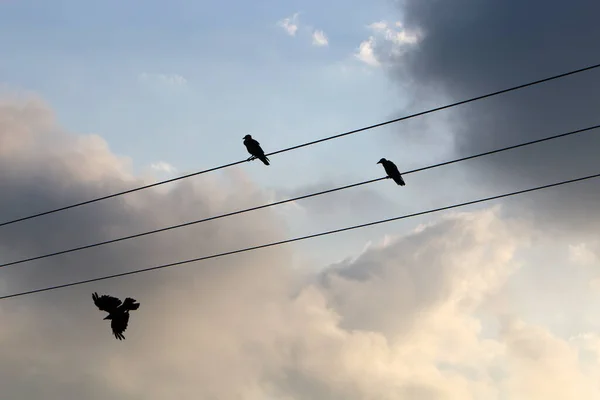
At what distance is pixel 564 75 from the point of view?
13031 mm

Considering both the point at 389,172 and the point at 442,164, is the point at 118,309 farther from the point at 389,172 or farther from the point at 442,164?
the point at 389,172

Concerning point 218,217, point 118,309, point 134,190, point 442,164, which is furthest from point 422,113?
point 118,309

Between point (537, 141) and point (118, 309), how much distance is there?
1022 centimetres

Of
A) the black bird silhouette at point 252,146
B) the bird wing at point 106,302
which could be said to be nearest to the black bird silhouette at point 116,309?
the bird wing at point 106,302

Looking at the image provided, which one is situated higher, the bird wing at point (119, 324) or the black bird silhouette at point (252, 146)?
the black bird silhouette at point (252, 146)

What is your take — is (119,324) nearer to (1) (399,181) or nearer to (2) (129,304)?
(2) (129,304)

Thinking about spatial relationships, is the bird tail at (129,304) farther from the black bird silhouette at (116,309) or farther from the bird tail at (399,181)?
the bird tail at (399,181)

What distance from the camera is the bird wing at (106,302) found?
57.4 ft

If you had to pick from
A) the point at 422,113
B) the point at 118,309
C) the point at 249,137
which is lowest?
the point at 118,309

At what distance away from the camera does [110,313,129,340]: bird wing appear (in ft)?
58.0

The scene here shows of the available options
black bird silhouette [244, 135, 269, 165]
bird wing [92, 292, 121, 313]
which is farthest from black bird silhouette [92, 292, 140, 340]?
black bird silhouette [244, 135, 269, 165]

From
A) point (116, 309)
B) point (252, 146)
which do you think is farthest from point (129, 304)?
point (252, 146)

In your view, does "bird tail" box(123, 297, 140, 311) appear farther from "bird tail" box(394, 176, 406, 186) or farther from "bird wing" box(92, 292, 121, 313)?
"bird tail" box(394, 176, 406, 186)

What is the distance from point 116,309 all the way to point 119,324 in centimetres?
36
